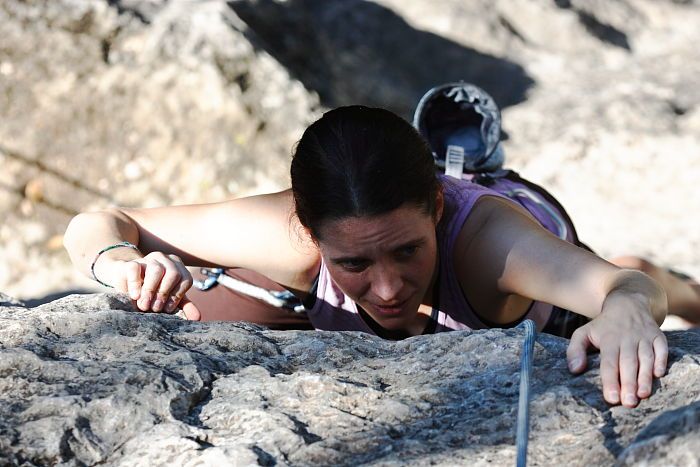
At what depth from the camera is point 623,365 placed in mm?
1286

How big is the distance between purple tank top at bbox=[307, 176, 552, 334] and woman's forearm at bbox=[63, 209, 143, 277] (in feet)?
1.49

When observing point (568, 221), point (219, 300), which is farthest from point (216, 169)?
point (568, 221)

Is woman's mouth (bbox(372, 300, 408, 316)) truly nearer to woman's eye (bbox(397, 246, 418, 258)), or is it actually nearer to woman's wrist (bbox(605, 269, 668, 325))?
woman's eye (bbox(397, 246, 418, 258))

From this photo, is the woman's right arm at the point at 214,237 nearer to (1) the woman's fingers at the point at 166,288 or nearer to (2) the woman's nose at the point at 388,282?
(1) the woman's fingers at the point at 166,288

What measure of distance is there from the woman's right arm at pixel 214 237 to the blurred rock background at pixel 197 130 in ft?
6.03

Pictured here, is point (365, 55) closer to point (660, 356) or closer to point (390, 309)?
point (390, 309)

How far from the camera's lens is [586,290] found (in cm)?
162

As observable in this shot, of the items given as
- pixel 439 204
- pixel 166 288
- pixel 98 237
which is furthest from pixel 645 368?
pixel 98 237

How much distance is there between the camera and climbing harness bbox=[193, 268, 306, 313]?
2424 millimetres

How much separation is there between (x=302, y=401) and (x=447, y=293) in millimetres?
789

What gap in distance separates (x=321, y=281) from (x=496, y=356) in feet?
2.62

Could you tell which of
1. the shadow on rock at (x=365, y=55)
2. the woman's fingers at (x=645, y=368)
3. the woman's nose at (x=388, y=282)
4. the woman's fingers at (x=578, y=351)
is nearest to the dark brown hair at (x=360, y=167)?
the woman's nose at (x=388, y=282)

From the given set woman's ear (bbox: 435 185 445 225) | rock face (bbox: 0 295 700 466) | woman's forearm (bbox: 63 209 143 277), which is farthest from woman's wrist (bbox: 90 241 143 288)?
woman's ear (bbox: 435 185 445 225)

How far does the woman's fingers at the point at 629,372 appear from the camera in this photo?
1.24m
